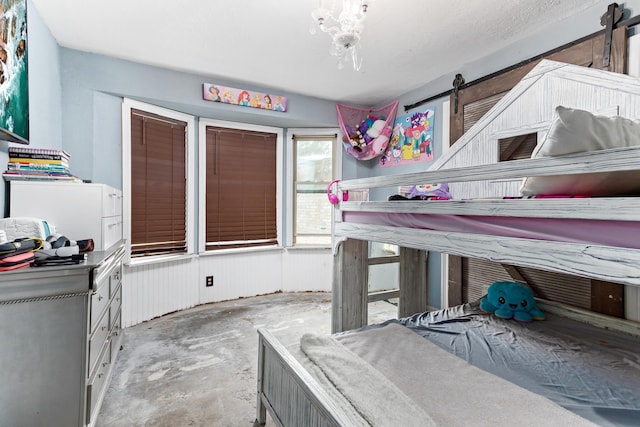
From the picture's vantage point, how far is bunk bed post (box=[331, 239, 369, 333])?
2205 mm

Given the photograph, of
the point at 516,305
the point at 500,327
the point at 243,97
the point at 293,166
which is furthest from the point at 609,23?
the point at 293,166

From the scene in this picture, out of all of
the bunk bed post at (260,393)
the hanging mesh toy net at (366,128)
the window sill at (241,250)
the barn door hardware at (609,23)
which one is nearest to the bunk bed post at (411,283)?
the bunk bed post at (260,393)

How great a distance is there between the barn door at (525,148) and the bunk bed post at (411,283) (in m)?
0.60

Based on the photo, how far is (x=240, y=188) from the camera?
386cm

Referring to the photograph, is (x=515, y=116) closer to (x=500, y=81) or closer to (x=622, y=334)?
(x=500, y=81)

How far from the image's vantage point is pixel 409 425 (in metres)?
0.98

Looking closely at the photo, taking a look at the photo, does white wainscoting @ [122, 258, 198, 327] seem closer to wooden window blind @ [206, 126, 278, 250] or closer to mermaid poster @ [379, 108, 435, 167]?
wooden window blind @ [206, 126, 278, 250]

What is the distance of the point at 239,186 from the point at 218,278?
1133 mm

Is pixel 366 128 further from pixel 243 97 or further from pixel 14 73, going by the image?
pixel 14 73

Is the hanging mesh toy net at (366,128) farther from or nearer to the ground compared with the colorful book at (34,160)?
farther from the ground

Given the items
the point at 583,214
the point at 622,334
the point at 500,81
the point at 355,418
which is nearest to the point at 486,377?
the point at 355,418

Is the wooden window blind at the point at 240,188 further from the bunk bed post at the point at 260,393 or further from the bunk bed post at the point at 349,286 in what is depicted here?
the bunk bed post at the point at 260,393

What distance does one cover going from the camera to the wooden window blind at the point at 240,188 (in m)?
3.68

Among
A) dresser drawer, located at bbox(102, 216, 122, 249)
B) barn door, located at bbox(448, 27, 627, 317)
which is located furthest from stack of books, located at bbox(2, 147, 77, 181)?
barn door, located at bbox(448, 27, 627, 317)
